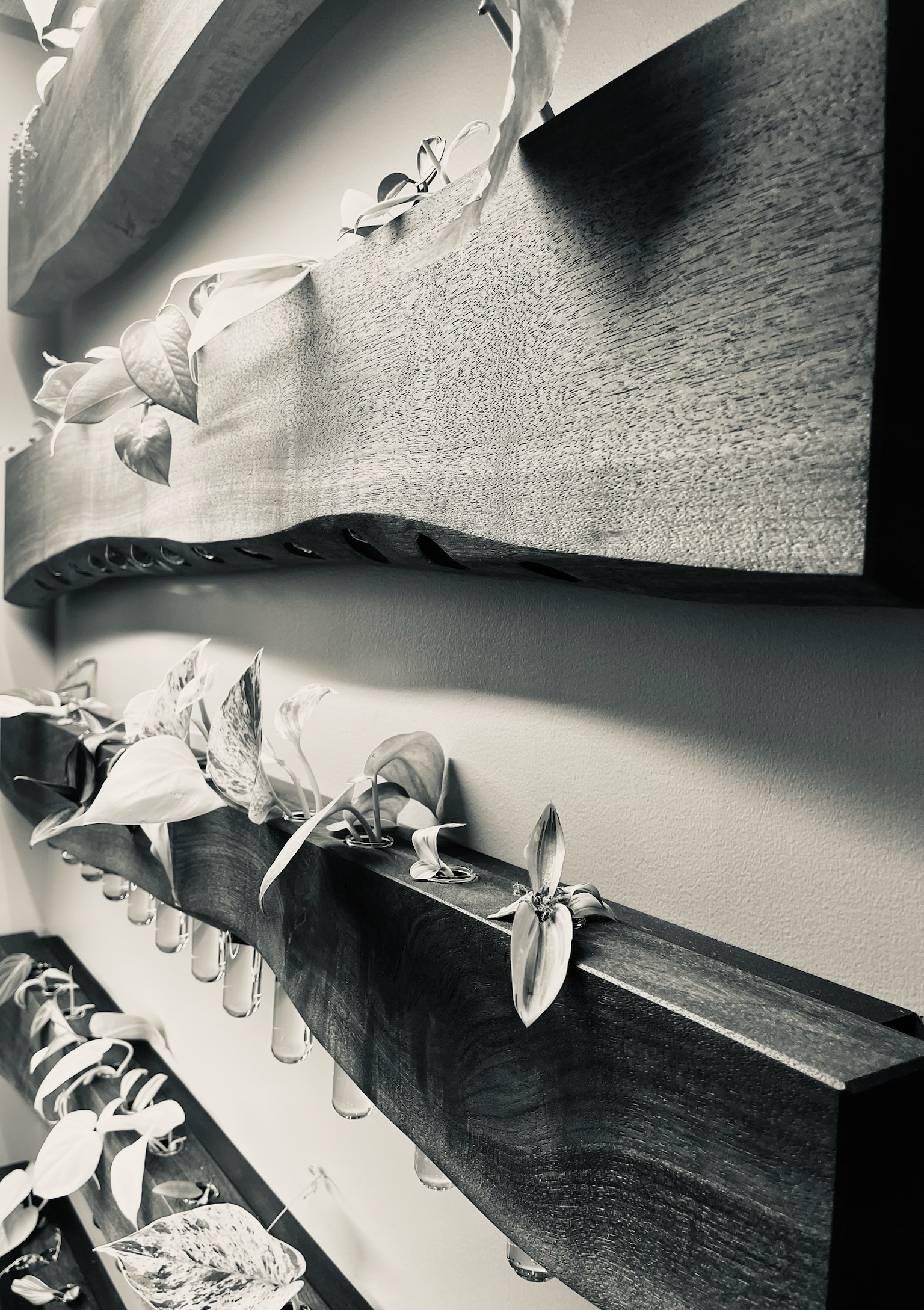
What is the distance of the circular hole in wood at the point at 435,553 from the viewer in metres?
0.44

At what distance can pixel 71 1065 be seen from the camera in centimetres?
89

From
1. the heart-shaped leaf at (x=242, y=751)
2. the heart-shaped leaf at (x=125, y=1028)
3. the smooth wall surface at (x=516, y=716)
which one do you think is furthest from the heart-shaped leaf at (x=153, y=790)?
the heart-shaped leaf at (x=125, y=1028)

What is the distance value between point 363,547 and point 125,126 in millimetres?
546

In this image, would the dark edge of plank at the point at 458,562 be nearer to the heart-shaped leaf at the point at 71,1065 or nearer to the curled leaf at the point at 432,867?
the curled leaf at the point at 432,867

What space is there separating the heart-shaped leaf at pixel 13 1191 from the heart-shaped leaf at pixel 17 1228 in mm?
17

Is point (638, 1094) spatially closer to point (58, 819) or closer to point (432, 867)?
point (432, 867)

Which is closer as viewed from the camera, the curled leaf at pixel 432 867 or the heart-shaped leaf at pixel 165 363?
the curled leaf at pixel 432 867

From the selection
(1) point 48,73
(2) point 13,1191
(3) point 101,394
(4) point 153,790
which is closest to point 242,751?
(4) point 153,790

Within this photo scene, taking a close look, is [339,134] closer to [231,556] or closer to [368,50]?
[368,50]

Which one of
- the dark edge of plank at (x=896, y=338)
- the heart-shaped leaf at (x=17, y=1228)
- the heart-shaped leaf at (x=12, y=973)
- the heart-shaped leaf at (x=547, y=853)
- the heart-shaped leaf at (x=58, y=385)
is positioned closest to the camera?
the dark edge of plank at (x=896, y=338)

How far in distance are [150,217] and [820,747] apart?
0.87 meters

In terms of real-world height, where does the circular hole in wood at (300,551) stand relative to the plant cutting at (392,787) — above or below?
above

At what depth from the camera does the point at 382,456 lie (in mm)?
469

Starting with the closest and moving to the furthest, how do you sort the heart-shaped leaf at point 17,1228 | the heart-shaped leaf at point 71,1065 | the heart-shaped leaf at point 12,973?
the heart-shaped leaf at point 71,1065, the heart-shaped leaf at point 17,1228, the heart-shaped leaf at point 12,973
